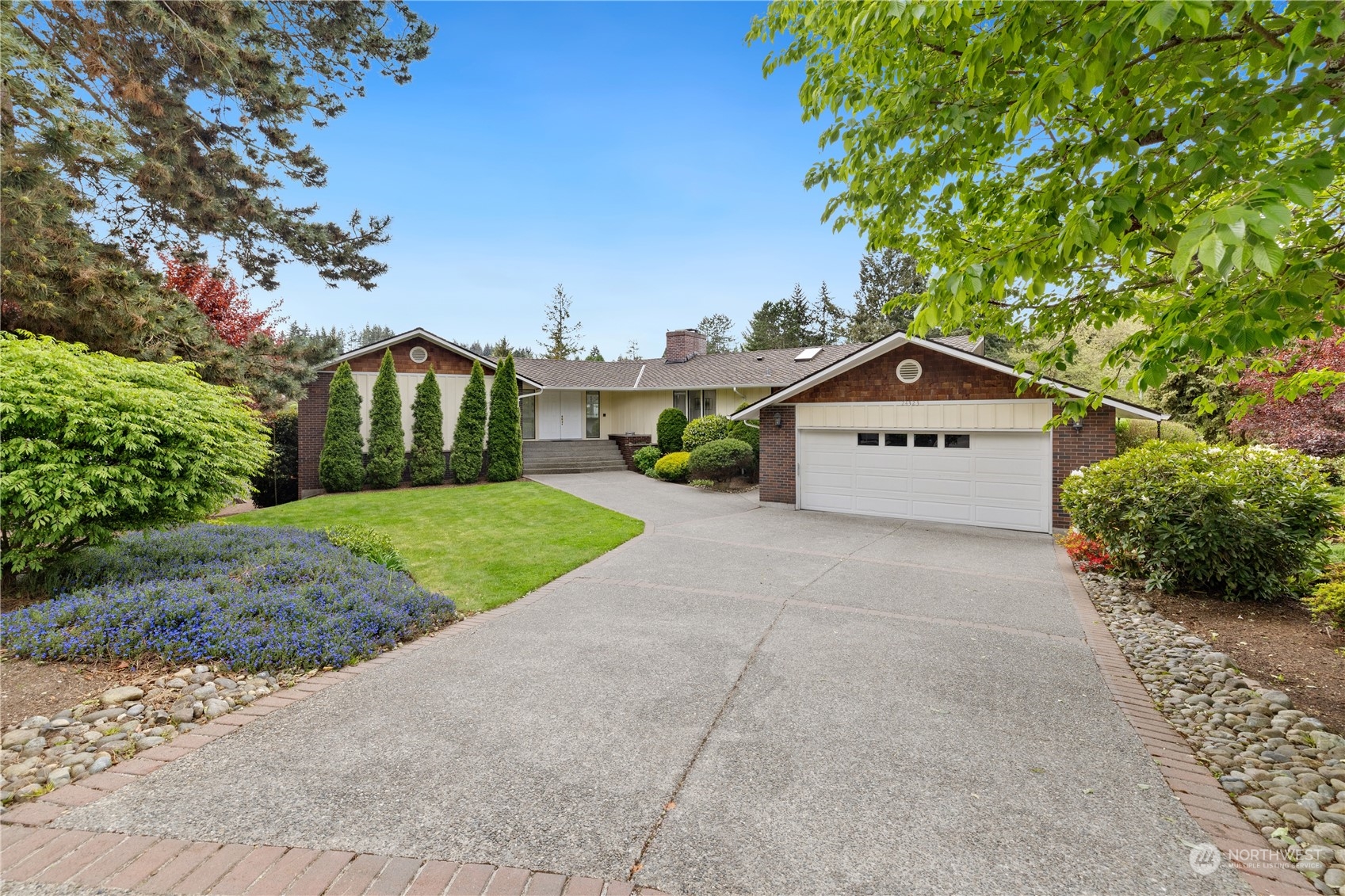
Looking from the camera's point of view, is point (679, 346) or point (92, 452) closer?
point (92, 452)

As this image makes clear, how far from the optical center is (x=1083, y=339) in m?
25.7

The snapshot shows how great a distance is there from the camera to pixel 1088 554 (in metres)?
8.59

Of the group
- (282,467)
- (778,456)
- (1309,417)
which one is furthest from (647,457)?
(1309,417)

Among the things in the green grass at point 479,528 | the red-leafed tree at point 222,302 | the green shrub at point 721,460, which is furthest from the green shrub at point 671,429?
the red-leafed tree at point 222,302

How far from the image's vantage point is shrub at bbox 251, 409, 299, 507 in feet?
54.7

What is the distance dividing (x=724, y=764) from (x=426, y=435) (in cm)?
1587

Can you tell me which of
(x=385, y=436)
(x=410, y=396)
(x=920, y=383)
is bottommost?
(x=385, y=436)

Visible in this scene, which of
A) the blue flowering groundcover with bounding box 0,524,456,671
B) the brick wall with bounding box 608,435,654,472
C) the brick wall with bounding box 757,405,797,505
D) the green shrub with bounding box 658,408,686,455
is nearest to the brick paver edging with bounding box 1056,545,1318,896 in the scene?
the blue flowering groundcover with bounding box 0,524,456,671

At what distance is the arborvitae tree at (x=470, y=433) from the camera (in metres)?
17.5

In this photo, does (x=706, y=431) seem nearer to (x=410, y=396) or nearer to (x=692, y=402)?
(x=692, y=402)

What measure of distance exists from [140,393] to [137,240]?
593 cm

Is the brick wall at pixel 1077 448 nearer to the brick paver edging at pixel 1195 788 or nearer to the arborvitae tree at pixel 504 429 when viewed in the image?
the brick paver edging at pixel 1195 788

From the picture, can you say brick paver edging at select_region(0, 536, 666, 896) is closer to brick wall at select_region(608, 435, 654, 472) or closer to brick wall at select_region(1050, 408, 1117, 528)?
brick wall at select_region(1050, 408, 1117, 528)

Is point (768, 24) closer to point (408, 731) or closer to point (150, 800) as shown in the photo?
point (408, 731)
